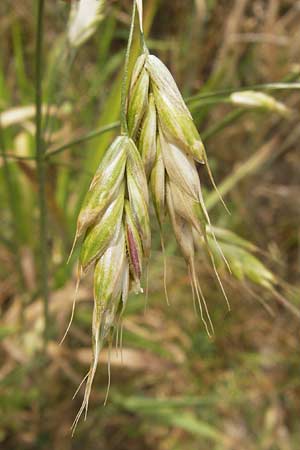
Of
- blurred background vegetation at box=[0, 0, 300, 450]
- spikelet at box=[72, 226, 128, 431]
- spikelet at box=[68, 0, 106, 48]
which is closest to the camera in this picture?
spikelet at box=[72, 226, 128, 431]

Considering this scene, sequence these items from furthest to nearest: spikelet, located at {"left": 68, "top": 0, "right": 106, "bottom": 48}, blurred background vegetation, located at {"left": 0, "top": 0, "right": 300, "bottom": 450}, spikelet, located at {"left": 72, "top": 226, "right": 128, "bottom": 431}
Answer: blurred background vegetation, located at {"left": 0, "top": 0, "right": 300, "bottom": 450} → spikelet, located at {"left": 68, "top": 0, "right": 106, "bottom": 48} → spikelet, located at {"left": 72, "top": 226, "right": 128, "bottom": 431}

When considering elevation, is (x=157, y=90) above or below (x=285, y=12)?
below

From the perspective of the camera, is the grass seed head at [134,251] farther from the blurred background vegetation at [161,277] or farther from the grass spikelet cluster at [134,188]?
the blurred background vegetation at [161,277]

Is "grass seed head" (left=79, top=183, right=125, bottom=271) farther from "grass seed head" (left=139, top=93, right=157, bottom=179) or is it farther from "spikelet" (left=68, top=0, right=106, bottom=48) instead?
"spikelet" (left=68, top=0, right=106, bottom=48)

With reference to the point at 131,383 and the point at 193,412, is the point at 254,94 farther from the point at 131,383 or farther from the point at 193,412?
the point at 193,412

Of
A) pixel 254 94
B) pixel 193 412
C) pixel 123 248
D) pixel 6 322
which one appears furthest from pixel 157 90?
pixel 193 412

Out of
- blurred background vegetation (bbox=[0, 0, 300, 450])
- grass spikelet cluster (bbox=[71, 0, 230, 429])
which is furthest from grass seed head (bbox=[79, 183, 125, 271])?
blurred background vegetation (bbox=[0, 0, 300, 450])

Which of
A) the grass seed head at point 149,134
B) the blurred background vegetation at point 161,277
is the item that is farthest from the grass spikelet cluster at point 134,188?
the blurred background vegetation at point 161,277
